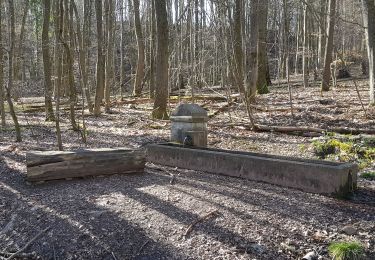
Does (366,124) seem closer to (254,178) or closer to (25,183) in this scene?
(254,178)

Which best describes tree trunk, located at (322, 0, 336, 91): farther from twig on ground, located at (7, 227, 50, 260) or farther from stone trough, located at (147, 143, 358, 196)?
twig on ground, located at (7, 227, 50, 260)

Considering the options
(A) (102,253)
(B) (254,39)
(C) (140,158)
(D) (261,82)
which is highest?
(B) (254,39)

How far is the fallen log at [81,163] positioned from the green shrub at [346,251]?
3.64m

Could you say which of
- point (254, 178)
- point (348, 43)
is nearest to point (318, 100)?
point (254, 178)

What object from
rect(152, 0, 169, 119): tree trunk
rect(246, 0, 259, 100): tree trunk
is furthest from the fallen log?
rect(246, 0, 259, 100): tree trunk

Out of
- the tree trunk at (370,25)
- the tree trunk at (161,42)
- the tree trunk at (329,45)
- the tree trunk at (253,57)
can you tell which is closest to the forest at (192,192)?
the tree trunk at (161,42)

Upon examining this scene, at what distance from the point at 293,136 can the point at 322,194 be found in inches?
161

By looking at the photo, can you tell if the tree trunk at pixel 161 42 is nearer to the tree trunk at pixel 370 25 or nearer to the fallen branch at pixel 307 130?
the fallen branch at pixel 307 130

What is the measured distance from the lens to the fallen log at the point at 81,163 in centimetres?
617

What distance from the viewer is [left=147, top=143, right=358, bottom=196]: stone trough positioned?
5.86 m

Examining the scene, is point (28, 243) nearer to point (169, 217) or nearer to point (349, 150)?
point (169, 217)

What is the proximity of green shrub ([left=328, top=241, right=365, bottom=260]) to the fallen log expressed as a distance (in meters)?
3.64

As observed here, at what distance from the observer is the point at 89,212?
515 centimetres

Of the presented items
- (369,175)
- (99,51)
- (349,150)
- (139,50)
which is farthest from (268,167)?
(139,50)
